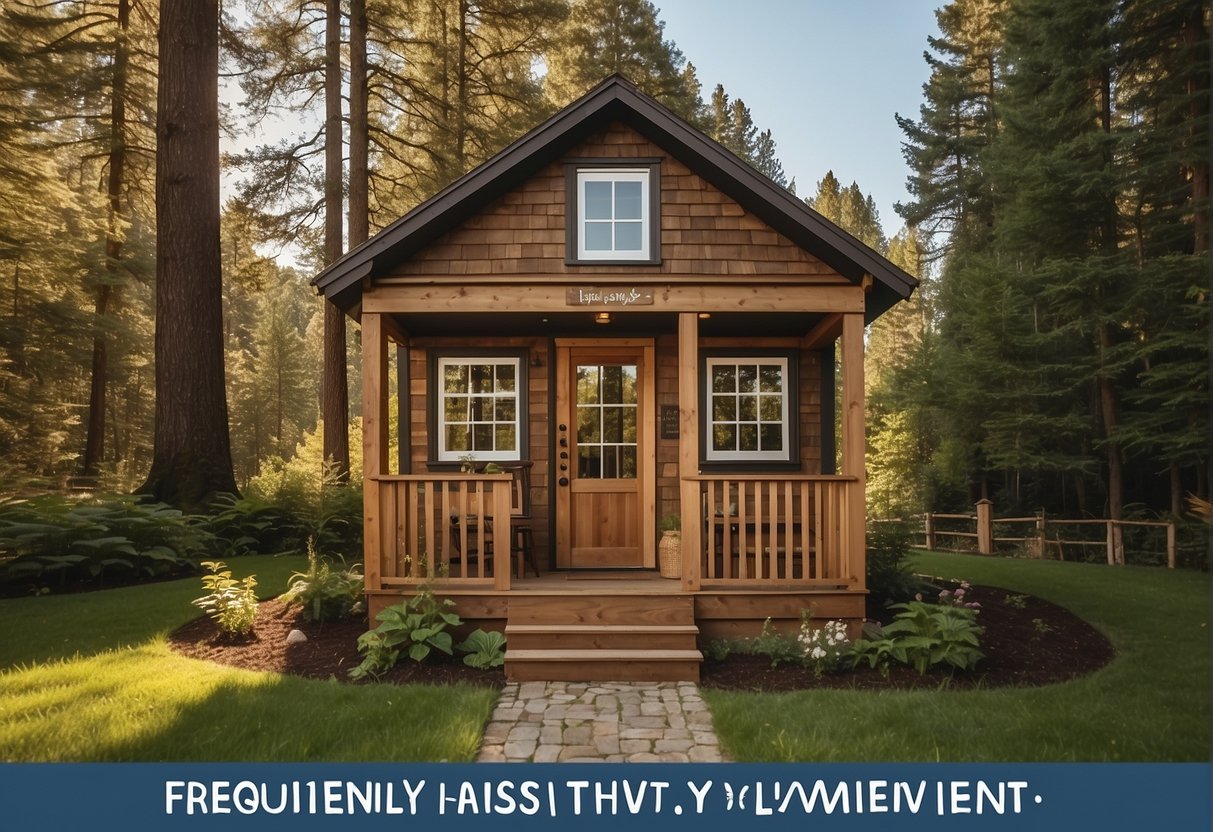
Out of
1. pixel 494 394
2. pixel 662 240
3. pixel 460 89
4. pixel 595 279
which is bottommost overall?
pixel 494 394

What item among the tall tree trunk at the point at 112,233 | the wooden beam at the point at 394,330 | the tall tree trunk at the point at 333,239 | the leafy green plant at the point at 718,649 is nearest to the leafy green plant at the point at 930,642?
the leafy green plant at the point at 718,649

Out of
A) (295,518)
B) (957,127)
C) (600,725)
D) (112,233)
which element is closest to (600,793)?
(600,725)

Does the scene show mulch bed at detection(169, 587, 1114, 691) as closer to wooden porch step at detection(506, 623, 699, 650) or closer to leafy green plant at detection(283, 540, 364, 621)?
leafy green plant at detection(283, 540, 364, 621)

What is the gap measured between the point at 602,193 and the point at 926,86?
13578 millimetres

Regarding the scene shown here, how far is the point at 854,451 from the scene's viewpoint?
19.3ft

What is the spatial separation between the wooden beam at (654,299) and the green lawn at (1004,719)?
308 cm

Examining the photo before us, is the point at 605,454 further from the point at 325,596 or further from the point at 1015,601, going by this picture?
the point at 1015,601

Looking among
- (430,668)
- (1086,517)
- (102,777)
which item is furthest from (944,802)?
(1086,517)

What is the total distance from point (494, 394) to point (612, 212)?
90.1 inches

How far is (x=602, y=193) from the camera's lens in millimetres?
6480

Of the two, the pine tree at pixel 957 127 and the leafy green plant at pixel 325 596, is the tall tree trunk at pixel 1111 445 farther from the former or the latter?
the leafy green plant at pixel 325 596

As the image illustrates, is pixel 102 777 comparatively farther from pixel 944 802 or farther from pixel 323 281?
pixel 944 802

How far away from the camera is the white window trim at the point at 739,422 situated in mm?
7549

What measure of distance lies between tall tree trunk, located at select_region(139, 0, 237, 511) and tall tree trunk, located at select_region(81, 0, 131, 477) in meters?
3.68
